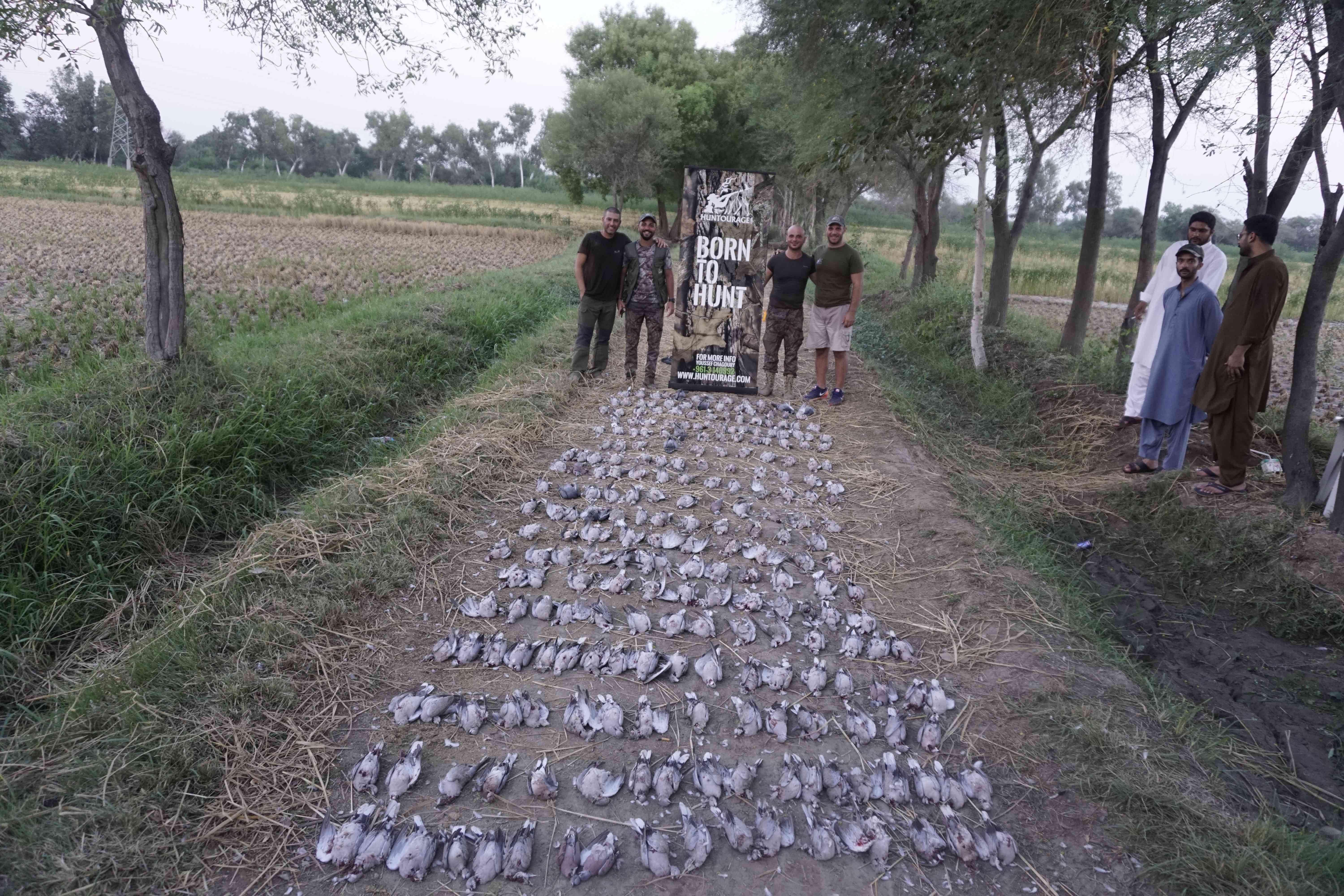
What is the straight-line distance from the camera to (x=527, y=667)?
138 inches

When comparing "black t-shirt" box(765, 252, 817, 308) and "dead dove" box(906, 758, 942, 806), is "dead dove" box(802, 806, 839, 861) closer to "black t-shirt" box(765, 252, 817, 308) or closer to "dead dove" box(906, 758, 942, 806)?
"dead dove" box(906, 758, 942, 806)

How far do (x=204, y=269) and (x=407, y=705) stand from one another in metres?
13.5

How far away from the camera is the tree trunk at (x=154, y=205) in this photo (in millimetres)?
5535

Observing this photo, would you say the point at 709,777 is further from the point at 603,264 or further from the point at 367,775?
the point at 603,264

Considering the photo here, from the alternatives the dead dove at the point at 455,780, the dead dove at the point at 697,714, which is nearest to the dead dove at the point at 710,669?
the dead dove at the point at 697,714

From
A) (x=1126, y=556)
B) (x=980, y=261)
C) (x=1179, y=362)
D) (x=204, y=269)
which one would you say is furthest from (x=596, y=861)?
(x=204, y=269)

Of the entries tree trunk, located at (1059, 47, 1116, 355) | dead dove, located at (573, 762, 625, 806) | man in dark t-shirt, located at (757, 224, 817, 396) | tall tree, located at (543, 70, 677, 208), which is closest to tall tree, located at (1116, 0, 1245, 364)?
tree trunk, located at (1059, 47, 1116, 355)

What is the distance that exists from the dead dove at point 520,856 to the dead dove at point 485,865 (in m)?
0.02

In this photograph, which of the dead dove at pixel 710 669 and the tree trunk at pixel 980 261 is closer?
the dead dove at pixel 710 669

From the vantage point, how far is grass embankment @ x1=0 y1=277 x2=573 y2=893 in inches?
95.4

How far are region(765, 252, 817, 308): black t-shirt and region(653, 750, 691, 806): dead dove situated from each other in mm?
5850

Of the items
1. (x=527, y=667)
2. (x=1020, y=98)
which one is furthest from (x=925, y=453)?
(x=1020, y=98)

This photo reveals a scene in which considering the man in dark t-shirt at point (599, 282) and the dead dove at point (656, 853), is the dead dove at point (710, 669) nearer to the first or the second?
the dead dove at point (656, 853)

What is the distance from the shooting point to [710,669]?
135 inches
